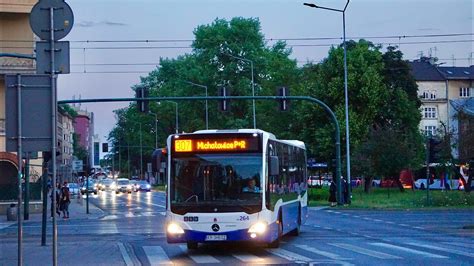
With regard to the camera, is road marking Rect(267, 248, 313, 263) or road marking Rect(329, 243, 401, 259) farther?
road marking Rect(329, 243, 401, 259)

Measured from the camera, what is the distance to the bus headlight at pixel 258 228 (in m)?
22.1

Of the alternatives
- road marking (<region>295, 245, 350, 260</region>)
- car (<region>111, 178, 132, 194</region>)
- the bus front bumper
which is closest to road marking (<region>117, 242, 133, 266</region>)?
the bus front bumper

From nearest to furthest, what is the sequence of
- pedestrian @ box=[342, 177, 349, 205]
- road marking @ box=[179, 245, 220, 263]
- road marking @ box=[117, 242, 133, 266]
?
1. road marking @ box=[117, 242, 133, 266]
2. road marking @ box=[179, 245, 220, 263]
3. pedestrian @ box=[342, 177, 349, 205]

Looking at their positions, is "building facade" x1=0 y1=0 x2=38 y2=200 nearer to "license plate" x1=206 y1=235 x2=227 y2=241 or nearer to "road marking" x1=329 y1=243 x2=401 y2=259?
"road marking" x1=329 y1=243 x2=401 y2=259

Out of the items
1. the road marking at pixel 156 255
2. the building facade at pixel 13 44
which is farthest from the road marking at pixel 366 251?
the building facade at pixel 13 44

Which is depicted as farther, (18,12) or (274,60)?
(274,60)

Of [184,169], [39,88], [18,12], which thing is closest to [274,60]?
[18,12]

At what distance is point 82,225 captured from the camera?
131ft

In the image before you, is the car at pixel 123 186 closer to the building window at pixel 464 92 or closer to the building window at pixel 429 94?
the building window at pixel 429 94

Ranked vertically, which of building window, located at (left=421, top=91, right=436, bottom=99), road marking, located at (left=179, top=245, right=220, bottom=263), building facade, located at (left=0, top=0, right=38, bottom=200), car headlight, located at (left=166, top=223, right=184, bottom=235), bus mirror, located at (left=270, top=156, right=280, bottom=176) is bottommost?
road marking, located at (left=179, top=245, right=220, bottom=263)

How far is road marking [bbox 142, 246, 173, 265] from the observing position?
21047mm

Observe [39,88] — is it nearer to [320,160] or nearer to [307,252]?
[307,252]

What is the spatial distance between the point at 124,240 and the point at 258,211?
26.0ft

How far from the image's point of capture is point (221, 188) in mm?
22219
